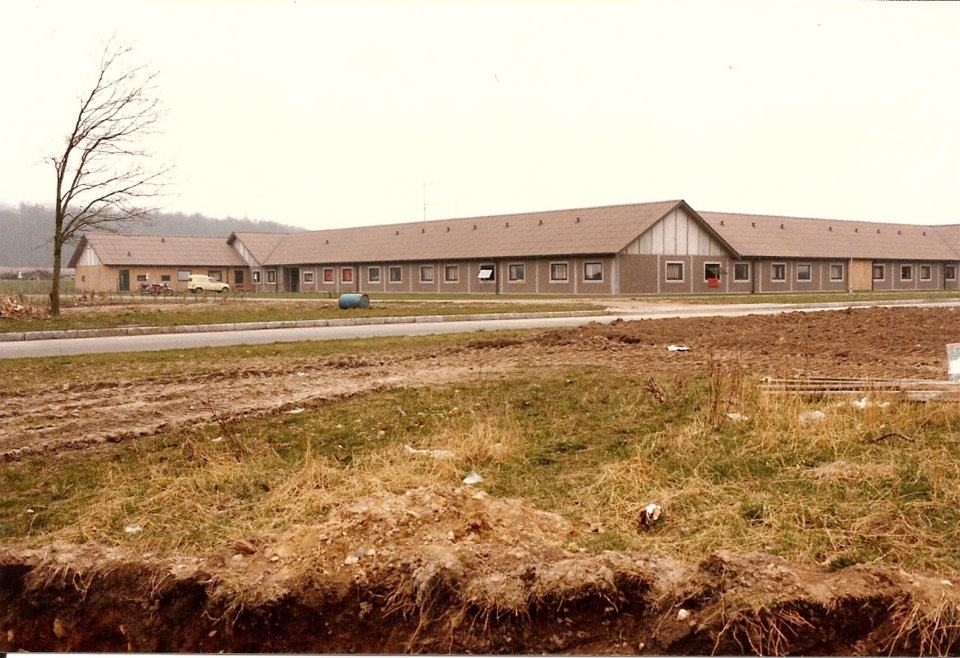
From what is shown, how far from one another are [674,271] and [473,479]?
44379 mm

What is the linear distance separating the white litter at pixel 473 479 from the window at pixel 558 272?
142 ft

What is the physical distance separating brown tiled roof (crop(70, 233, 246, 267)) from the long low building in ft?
0.35

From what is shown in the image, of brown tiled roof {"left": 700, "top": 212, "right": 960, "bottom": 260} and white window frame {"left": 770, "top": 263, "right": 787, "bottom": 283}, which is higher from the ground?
brown tiled roof {"left": 700, "top": 212, "right": 960, "bottom": 260}

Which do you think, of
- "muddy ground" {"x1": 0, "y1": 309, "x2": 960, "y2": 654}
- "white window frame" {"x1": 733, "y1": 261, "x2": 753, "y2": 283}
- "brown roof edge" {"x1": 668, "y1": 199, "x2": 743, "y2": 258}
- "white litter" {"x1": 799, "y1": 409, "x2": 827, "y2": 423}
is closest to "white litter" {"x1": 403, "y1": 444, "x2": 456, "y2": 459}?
"muddy ground" {"x1": 0, "y1": 309, "x2": 960, "y2": 654}

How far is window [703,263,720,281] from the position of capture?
164ft

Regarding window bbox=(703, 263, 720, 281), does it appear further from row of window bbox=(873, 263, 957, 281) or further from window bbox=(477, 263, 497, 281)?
row of window bbox=(873, 263, 957, 281)

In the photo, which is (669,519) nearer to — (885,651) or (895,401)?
(885,651)

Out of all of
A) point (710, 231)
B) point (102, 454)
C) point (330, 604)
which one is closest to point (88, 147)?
point (102, 454)

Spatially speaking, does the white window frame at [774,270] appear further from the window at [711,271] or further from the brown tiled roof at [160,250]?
the brown tiled roof at [160,250]

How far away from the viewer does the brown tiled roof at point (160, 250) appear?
63906mm

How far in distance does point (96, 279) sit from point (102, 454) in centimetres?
6434

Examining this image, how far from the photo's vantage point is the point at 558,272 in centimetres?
4919

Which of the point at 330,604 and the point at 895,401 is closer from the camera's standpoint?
the point at 330,604

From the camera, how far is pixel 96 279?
213 ft
